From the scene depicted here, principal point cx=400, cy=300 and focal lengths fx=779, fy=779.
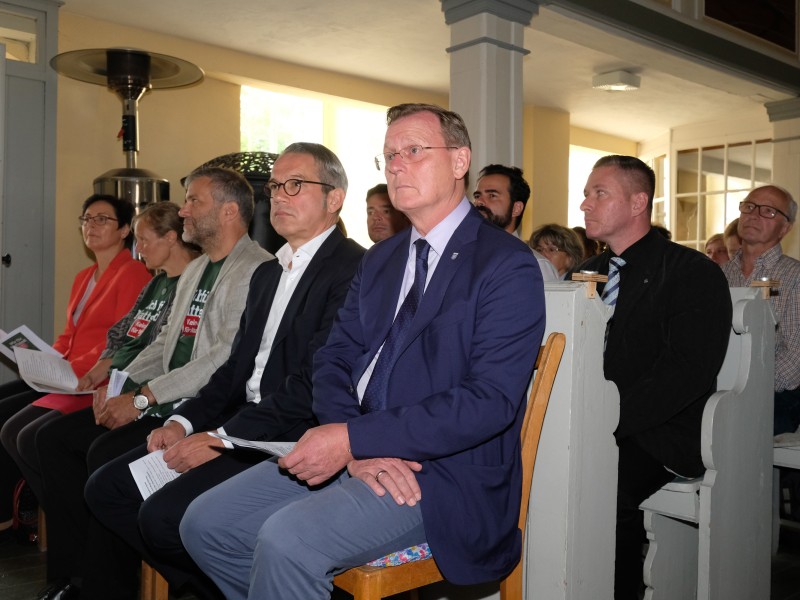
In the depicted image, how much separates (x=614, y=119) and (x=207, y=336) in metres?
7.99

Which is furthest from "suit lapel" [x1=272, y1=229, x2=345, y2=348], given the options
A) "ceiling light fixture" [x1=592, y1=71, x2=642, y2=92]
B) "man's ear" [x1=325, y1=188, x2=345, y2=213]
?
"ceiling light fixture" [x1=592, y1=71, x2=642, y2=92]

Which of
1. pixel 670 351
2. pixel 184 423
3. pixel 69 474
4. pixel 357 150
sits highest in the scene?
pixel 357 150

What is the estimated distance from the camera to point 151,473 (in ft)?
7.06

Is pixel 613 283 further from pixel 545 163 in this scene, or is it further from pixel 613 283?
pixel 545 163

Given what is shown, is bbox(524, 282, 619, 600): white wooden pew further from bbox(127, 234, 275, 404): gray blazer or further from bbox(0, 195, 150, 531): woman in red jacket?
bbox(0, 195, 150, 531): woman in red jacket

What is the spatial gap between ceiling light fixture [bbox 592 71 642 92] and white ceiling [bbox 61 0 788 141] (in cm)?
7

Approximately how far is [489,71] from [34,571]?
3733 mm

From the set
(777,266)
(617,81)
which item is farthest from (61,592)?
(617,81)

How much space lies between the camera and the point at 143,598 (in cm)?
249

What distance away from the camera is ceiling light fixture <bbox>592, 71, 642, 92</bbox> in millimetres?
7352

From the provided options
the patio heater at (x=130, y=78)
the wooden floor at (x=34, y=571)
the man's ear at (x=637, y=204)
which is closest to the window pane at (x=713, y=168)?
the patio heater at (x=130, y=78)

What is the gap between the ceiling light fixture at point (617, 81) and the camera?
24.1ft

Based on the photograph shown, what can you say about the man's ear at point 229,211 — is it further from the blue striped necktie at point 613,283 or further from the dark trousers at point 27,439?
the blue striped necktie at point 613,283

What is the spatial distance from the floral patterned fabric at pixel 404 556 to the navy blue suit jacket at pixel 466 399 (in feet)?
0.33
